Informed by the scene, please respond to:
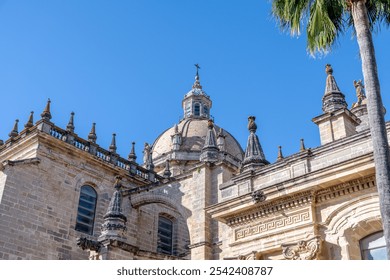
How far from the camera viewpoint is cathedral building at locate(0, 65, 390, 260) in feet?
41.3

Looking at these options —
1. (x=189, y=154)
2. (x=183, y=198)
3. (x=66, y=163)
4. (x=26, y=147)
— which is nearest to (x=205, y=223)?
(x=183, y=198)

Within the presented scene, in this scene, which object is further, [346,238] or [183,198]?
[183,198]

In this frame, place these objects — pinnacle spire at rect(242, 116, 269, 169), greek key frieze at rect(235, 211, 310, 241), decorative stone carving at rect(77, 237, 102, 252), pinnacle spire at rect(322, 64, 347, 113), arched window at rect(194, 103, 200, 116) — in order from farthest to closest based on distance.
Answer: arched window at rect(194, 103, 200, 116) → decorative stone carving at rect(77, 237, 102, 252) → pinnacle spire at rect(322, 64, 347, 113) → pinnacle spire at rect(242, 116, 269, 169) → greek key frieze at rect(235, 211, 310, 241)

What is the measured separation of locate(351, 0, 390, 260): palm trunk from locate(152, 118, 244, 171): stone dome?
28.6 meters

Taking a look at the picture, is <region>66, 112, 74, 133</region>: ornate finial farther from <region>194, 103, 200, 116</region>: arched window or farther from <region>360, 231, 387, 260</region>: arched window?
<region>194, 103, 200, 116</region>: arched window

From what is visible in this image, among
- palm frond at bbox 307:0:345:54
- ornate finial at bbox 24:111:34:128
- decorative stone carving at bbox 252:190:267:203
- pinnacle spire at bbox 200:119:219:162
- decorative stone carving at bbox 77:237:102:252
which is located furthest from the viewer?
→ ornate finial at bbox 24:111:34:128

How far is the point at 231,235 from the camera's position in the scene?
569 inches

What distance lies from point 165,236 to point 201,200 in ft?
22.1

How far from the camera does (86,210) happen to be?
2495 cm

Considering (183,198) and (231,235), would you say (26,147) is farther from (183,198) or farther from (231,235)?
(231,235)

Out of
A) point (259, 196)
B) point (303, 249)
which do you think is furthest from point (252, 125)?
point (303, 249)

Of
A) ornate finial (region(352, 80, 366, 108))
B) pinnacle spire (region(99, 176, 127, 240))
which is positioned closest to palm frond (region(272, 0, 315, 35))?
pinnacle spire (region(99, 176, 127, 240))

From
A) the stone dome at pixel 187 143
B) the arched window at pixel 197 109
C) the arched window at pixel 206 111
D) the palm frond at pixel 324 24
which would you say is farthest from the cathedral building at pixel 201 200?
the arched window at pixel 206 111

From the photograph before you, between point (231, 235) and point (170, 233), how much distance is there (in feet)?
45.7
